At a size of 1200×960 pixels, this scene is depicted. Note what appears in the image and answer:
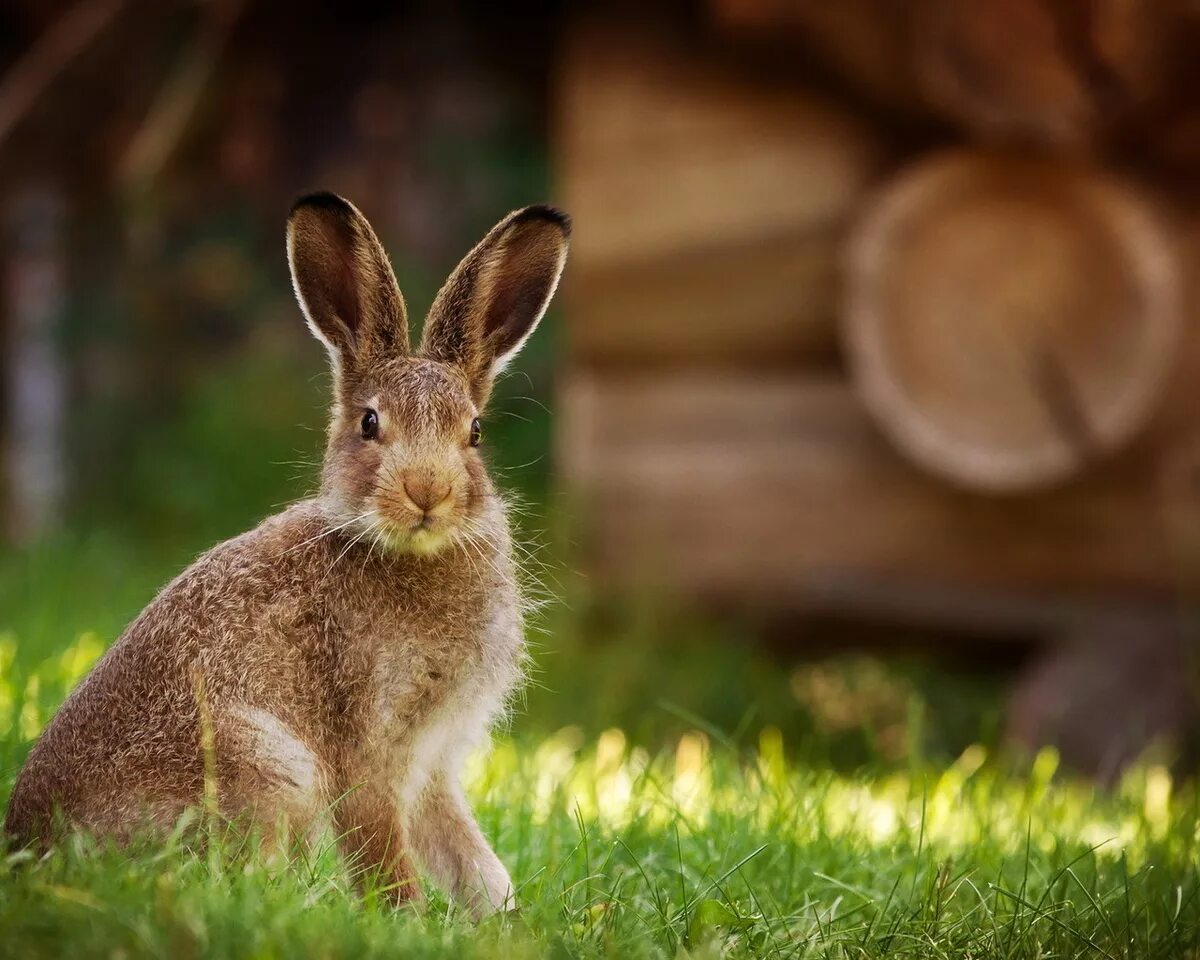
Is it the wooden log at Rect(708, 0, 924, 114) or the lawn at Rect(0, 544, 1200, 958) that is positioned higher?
the wooden log at Rect(708, 0, 924, 114)

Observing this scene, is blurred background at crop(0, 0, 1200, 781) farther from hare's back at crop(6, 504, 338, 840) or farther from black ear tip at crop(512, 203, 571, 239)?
black ear tip at crop(512, 203, 571, 239)

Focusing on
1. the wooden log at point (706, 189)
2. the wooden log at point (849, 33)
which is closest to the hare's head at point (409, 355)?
the wooden log at point (849, 33)

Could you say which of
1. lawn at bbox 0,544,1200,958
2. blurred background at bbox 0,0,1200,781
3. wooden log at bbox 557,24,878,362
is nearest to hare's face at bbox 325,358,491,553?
lawn at bbox 0,544,1200,958

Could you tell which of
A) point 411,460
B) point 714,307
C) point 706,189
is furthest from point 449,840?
point 706,189

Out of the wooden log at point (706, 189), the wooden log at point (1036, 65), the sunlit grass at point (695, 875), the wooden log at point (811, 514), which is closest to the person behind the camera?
the sunlit grass at point (695, 875)

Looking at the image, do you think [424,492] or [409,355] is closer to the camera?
[424,492]

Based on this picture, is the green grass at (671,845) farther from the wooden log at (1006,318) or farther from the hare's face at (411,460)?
the wooden log at (1006,318)

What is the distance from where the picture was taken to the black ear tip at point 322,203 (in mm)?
3230

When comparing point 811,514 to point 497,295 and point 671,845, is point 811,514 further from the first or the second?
point 497,295

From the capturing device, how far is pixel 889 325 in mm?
6371

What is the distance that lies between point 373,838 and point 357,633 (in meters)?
0.42

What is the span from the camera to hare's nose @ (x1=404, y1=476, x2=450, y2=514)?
10.4 feet

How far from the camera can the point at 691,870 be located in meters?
3.58

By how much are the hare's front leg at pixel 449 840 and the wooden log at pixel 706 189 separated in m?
3.97
